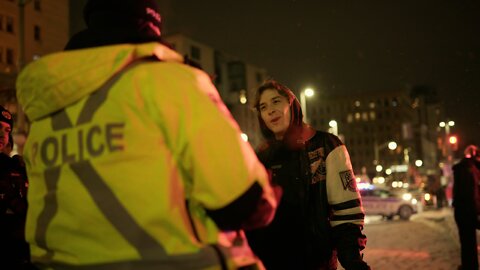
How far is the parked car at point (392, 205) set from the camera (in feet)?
78.3

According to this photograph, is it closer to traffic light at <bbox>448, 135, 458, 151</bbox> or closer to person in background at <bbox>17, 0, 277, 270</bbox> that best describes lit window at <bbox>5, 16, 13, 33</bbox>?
traffic light at <bbox>448, 135, 458, 151</bbox>

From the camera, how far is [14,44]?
4809 centimetres

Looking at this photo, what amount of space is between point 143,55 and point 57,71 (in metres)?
0.32

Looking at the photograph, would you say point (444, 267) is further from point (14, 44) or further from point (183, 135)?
point (14, 44)

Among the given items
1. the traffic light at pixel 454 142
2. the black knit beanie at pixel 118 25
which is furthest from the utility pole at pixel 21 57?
the traffic light at pixel 454 142

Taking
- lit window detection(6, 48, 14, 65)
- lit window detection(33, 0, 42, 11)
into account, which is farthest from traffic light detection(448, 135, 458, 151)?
lit window detection(33, 0, 42, 11)

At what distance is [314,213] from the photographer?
3.09 meters

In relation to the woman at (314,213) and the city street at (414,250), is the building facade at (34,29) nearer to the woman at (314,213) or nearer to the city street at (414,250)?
the city street at (414,250)

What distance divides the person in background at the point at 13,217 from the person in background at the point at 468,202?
609cm

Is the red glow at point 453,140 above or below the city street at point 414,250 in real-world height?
above

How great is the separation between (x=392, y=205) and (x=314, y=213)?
73.3ft

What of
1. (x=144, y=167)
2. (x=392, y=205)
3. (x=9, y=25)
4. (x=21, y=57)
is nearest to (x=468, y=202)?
(x=144, y=167)

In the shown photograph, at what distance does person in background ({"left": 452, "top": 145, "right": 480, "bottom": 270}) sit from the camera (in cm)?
694

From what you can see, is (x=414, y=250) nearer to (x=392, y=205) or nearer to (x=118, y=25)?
(x=118, y=25)
